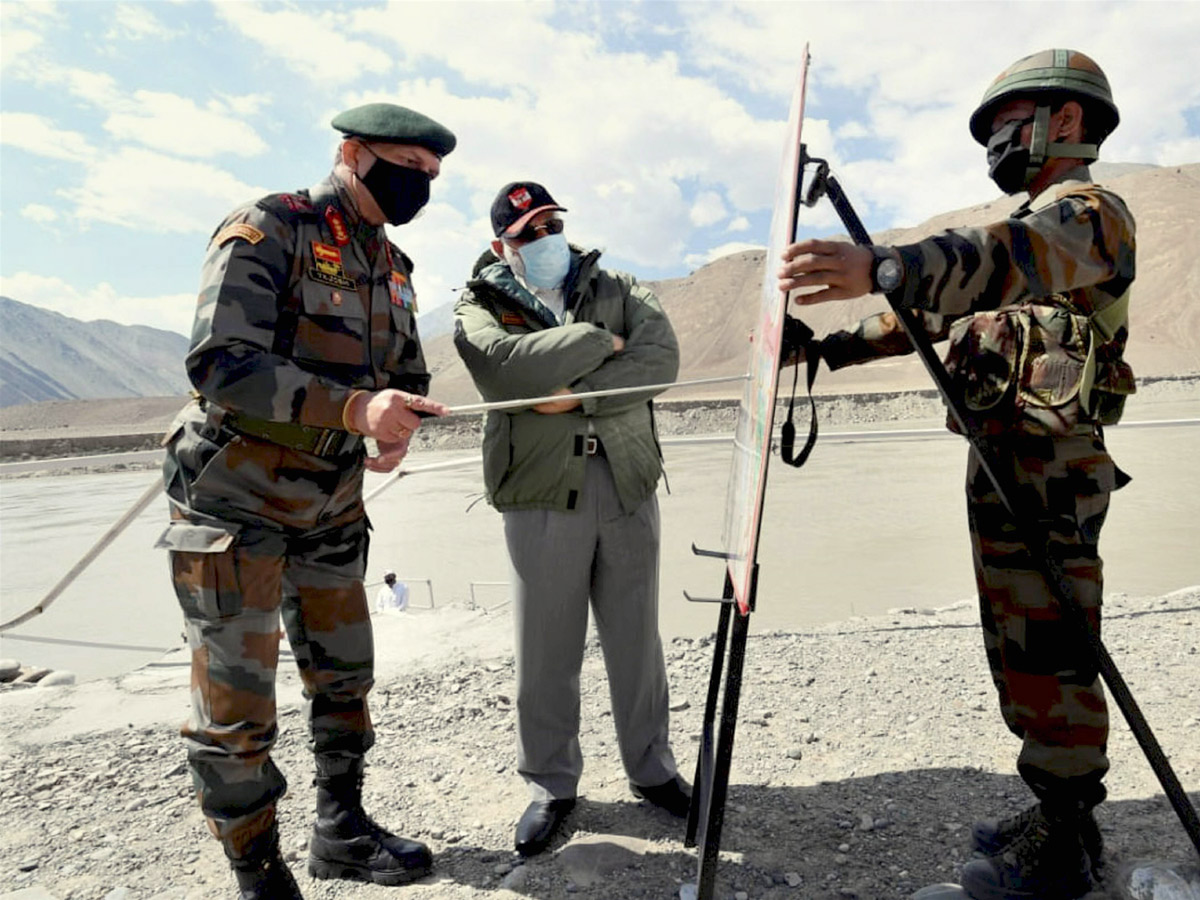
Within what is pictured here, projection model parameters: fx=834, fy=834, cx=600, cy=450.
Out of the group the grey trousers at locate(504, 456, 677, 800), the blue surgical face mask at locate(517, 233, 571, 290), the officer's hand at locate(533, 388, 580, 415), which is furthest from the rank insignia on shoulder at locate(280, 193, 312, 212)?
the grey trousers at locate(504, 456, 677, 800)

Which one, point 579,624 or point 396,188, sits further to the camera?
point 579,624

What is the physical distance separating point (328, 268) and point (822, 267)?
4.57ft

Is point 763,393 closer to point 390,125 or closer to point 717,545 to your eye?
point 390,125

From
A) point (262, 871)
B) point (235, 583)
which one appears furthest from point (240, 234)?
point (262, 871)

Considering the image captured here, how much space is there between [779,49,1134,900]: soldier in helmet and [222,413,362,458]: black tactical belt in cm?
163

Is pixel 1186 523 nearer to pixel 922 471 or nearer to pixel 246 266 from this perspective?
pixel 922 471

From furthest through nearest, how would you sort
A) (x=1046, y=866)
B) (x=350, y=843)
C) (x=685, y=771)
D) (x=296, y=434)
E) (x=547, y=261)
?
1. (x=685, y=771)
2. (x=547, y=261)
3. (x=350, y=843)
4. (x=296, y=434)
5. (x=1046, y=866)

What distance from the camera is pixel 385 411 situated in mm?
2137

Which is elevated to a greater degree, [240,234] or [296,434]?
[240,234]

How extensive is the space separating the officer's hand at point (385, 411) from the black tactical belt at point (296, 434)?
0.18 metres

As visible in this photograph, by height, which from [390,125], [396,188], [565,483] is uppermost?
[390,125]

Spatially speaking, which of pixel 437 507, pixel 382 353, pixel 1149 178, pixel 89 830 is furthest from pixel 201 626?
pixel 1149 178

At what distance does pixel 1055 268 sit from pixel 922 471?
24579 millimetres

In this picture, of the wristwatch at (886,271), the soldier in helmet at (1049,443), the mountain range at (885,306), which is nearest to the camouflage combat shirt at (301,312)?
the wristwatch at (886,271)
